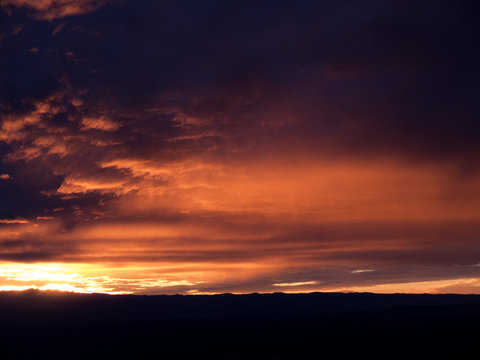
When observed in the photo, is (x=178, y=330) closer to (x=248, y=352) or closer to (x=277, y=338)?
(x=277, y=338)

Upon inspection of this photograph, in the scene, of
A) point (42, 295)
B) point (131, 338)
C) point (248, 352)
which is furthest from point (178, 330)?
point (42, 295)

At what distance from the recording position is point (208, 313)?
18838 cm

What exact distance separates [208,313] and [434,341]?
4369 inches

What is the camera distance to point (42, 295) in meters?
194

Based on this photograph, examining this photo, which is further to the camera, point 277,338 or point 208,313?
point 208,313

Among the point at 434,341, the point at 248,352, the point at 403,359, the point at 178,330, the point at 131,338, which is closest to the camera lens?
the point at 403,359

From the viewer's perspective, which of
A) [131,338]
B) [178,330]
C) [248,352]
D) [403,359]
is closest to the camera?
[403,359]

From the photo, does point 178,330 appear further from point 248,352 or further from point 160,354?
point 248,352

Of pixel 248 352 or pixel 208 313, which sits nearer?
pixel 248 352

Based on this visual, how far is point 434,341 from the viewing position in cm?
8769

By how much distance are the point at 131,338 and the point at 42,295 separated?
107 m

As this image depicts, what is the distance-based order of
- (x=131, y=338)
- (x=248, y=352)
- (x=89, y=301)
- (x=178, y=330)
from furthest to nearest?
(x=89, y=301) < (x=178, y=330) < (x=131, y=338) < (x=248, y=352)

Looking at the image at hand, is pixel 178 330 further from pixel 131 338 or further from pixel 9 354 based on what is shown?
pixel 9 354

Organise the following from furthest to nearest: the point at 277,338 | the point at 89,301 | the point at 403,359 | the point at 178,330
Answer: the point at 89,301 → the point at 178,330 → the point at 277,338 → the point at 403,359
